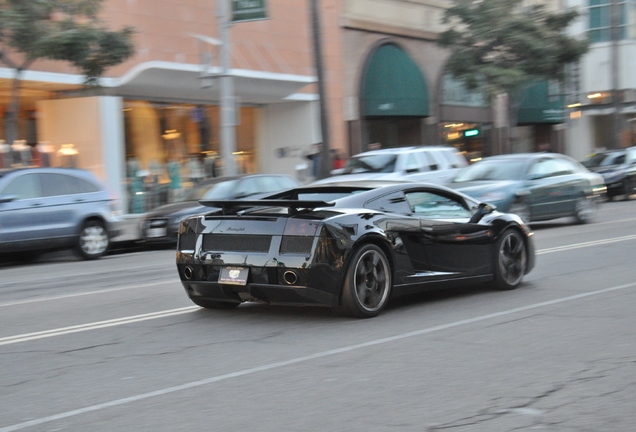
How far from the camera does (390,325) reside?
7949 millimetres

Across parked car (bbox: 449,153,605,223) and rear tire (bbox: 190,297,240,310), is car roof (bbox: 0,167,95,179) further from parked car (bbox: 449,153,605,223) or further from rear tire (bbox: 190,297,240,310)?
rear tire (bbox: 190,297,240,310)

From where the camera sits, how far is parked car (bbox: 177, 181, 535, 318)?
7793 mm

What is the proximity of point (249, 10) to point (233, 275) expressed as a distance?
14343mm

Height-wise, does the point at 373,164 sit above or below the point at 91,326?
above

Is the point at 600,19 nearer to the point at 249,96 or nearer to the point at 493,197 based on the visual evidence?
the point at 249,96

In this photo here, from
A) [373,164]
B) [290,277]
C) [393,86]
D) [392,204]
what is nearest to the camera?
[290,277]

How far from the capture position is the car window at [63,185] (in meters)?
15.8

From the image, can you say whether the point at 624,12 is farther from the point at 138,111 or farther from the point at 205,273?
the point at 205,273

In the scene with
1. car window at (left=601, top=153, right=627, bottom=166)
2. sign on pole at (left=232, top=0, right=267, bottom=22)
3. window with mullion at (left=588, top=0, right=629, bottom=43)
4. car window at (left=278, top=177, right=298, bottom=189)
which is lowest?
car window at (left=601, top=153, right=627, bottom=166)

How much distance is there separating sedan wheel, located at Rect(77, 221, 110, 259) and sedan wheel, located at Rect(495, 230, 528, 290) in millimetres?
8745

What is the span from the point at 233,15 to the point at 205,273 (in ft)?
47.5

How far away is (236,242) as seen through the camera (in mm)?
8117

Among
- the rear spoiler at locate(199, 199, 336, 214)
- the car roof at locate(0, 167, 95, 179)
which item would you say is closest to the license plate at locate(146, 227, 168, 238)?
the car roof at locate(0, 167, 95, 179)

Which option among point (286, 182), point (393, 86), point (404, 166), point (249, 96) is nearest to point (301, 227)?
point (286, 182)
